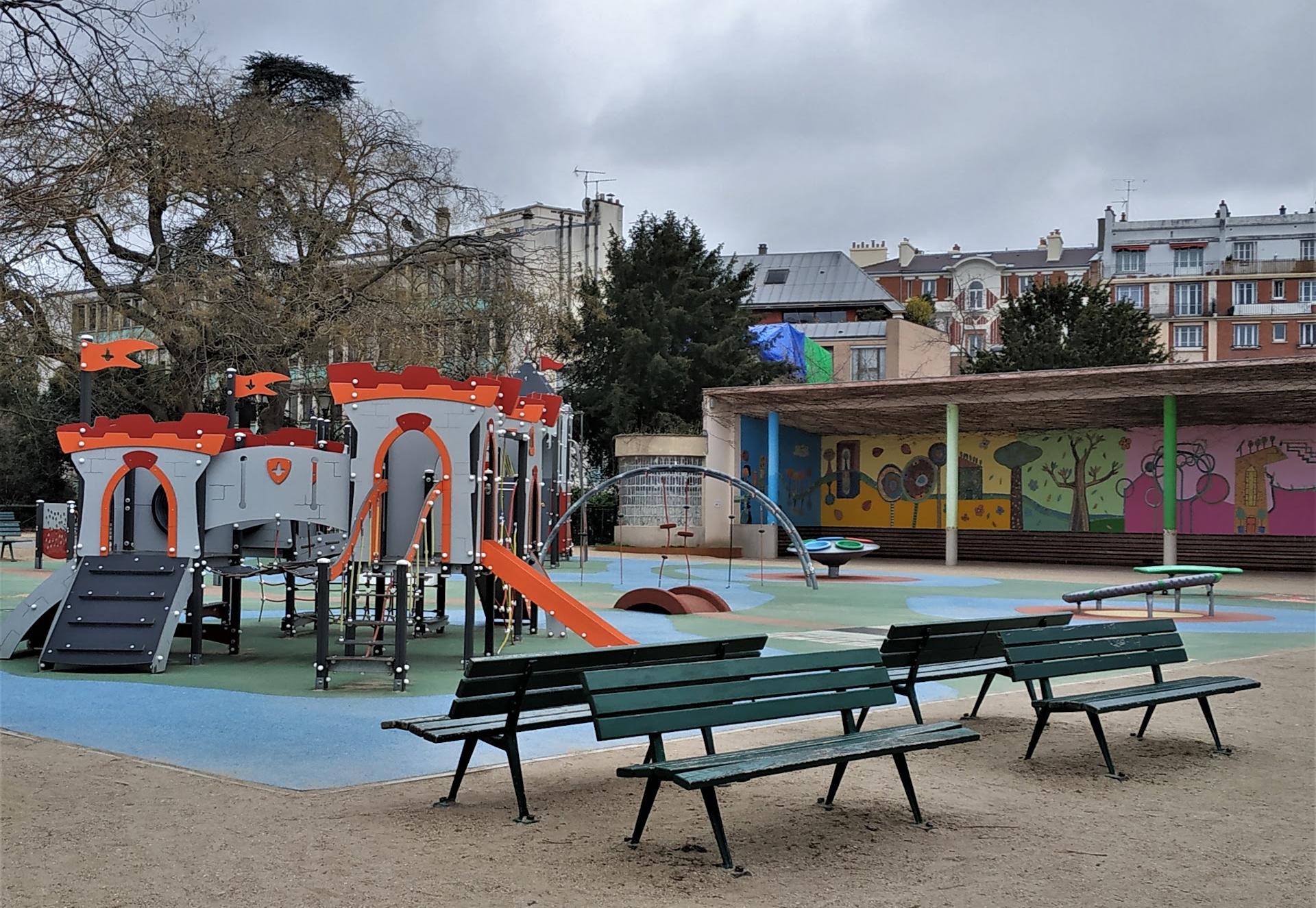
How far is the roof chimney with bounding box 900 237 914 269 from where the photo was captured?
296 feet

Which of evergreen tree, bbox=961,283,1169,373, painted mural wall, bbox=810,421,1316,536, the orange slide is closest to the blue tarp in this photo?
evergreen tree, bbox=961,283,1169,373

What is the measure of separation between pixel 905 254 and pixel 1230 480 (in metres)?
61.4

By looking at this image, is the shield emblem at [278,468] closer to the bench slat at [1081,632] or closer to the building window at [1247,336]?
the bench slat at [1081,632]

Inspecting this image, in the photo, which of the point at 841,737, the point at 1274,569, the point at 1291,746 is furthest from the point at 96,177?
the point at 1274,569

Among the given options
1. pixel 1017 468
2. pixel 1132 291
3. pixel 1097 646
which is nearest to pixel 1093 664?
pixel 1097 646

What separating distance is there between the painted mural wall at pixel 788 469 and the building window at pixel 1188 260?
5655cm

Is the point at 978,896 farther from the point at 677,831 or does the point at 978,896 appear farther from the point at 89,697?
the point at 89,697

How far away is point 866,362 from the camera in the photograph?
213 feet

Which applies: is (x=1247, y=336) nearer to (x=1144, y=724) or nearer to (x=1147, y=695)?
(x=1144, y=724)

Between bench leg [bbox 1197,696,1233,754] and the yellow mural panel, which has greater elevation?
the yellow mural panel

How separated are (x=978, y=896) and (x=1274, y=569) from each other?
91.8ft

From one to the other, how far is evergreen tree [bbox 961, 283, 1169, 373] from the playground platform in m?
19.5

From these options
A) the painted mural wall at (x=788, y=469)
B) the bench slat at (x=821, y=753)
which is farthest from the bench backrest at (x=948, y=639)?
the painted mural wall at (x=788, y=469)

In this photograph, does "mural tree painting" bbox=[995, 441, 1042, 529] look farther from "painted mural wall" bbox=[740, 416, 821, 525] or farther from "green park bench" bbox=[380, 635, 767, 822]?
"green park bench" bbox=[380, 635, 767, 822]
